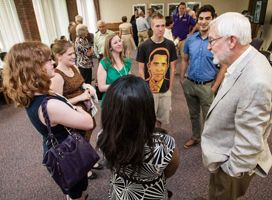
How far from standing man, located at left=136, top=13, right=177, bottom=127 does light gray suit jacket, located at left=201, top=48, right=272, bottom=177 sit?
1211 millimetres

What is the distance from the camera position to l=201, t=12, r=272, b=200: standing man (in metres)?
0.93

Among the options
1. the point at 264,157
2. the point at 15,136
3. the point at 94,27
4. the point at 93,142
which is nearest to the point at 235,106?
the point at 264,157

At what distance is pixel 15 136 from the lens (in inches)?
120

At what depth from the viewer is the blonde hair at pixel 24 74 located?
1.05 meters

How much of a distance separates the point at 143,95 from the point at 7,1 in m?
5.60

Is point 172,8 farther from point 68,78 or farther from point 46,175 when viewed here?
point 46,175

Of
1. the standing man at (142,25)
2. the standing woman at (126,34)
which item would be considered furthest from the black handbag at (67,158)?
the standing man at (142,25)

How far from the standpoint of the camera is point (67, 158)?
1.12 m

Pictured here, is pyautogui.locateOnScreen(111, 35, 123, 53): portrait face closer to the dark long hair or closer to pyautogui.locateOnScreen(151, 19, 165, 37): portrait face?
pyautogui.locateOnScreen(151, 19, 165, 37): portrait face

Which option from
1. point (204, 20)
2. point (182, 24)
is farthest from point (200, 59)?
point (182, 24)

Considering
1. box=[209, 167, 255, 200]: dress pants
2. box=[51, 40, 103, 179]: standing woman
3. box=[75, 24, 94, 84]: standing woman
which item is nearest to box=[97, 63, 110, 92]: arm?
box=[51, 40, 103, 179]: standing woman

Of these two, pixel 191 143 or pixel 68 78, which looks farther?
pixel 191 143

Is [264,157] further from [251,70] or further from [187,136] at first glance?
[187,136]

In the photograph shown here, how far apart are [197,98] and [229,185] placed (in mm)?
1299
